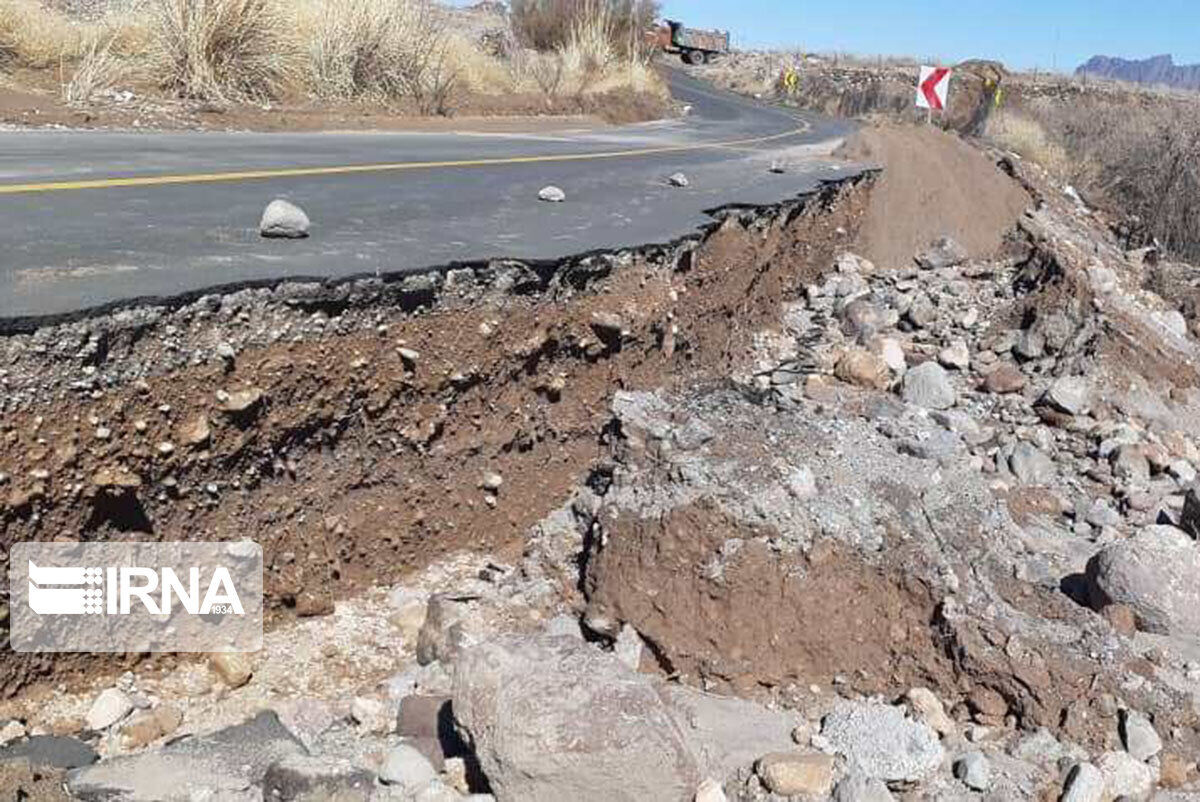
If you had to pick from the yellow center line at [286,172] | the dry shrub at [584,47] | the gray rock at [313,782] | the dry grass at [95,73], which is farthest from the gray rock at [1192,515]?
the dry shrub at [584,47]

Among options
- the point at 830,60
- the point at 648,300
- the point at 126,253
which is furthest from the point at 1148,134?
the point at 830,60

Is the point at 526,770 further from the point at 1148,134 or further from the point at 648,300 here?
the point at 1148,134

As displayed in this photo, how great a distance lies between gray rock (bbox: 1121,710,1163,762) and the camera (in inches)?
176

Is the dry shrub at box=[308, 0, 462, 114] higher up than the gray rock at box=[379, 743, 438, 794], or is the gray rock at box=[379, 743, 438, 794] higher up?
the dry shrub at box=[308, 0, 462, 114]

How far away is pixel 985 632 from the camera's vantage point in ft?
15.8

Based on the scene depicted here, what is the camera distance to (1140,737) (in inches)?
177

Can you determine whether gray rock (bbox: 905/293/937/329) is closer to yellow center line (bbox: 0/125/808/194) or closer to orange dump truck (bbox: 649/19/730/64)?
yellow center line (bbox: 0/125/808/194)

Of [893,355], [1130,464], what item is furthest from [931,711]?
[893,355]

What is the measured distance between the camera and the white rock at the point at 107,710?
13.1 ft

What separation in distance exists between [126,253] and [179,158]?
415cm

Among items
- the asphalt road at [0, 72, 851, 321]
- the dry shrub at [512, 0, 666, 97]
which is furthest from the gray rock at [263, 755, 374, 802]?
the dry shrub at [512, 0, 666, 97]

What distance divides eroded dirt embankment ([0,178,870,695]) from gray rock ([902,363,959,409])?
94.5 inches

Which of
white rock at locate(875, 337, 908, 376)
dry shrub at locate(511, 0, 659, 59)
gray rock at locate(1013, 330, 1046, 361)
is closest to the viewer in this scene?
white rock at locate(875, 337, 908, 376)

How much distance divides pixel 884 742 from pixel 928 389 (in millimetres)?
4958
